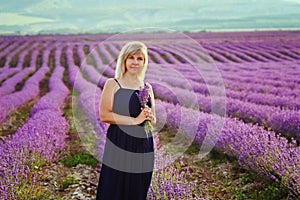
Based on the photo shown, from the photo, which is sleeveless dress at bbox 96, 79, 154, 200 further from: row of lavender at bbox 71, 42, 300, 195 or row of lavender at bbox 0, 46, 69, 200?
row of lavender at bbox 71, 42, 300, 195

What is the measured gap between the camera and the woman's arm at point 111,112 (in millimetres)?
2768

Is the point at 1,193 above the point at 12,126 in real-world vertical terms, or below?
above

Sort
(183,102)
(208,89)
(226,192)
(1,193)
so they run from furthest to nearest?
(208,89), (183,102), (226,192), (1,193)

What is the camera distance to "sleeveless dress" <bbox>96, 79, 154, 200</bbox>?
2.81m

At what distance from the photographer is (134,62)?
9.06 feet

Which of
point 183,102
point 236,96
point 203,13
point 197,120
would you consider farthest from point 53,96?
point 203,13

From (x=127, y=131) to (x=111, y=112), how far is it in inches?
7.4

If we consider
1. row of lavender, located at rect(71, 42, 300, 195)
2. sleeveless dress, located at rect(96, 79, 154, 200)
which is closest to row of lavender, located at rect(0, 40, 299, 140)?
row of lavender, located at rect(71, 42, 300, 195)

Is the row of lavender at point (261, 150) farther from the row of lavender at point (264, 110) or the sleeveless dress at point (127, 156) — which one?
the sleeveless dress at point (127, 156)

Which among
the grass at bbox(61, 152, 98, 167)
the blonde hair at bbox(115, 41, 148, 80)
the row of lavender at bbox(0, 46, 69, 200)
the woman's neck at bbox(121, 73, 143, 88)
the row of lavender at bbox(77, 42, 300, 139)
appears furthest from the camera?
the row of lavender at bbox(77, 42, 300, 139)

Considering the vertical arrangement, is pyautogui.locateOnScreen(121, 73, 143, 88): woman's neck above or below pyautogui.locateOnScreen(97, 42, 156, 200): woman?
above

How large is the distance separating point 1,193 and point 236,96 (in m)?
6.28

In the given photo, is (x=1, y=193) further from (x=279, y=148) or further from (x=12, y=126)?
(x=12, y=126)

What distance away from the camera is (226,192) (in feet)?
13.3
